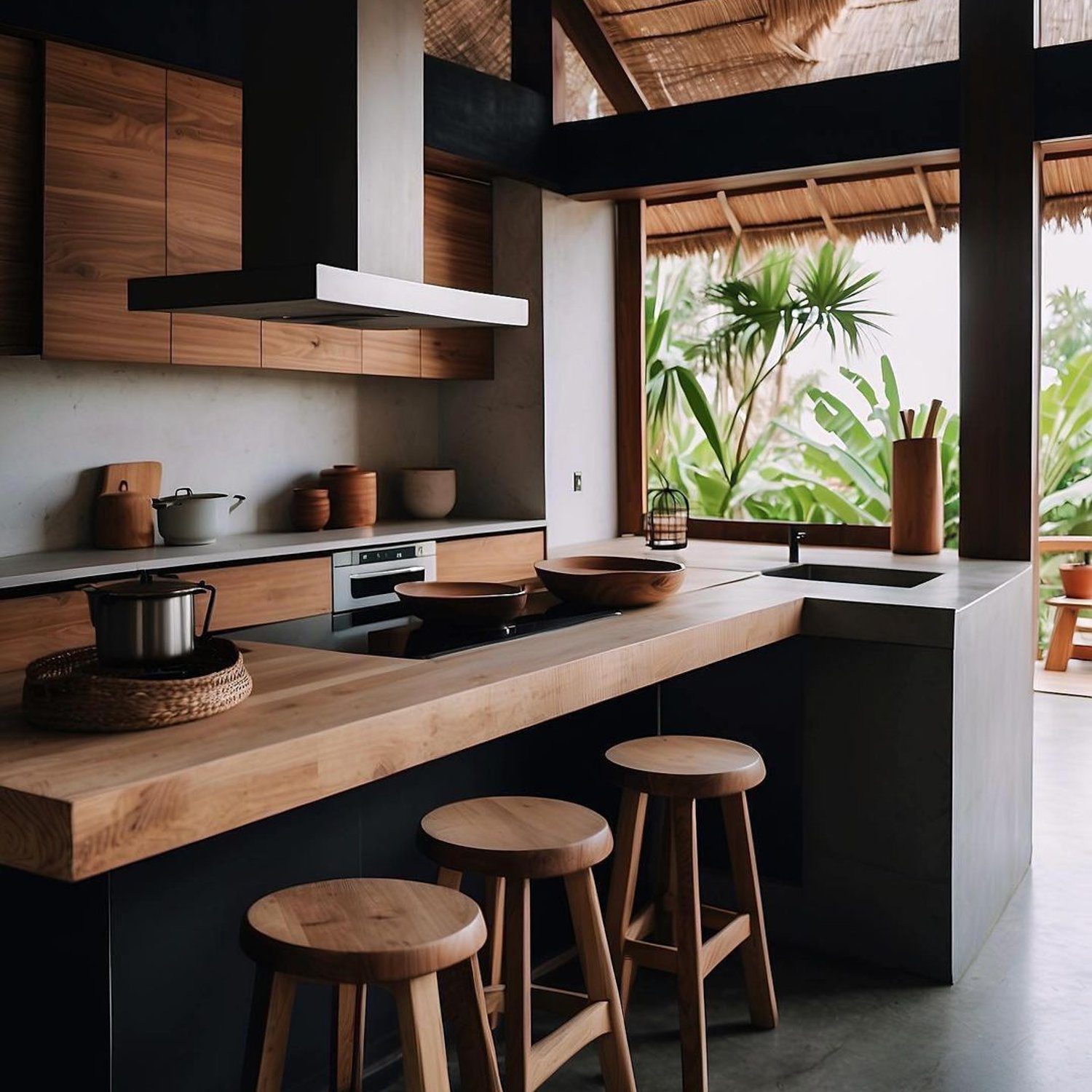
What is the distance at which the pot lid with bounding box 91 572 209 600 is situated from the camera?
196 centimetres

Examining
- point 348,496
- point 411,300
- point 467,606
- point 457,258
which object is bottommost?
point 467,606

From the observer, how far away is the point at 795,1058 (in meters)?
2.79

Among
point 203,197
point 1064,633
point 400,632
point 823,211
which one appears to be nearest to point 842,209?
point 823,211

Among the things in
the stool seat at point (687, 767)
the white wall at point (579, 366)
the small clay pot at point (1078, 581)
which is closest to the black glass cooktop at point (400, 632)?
the stool seat at point (687, 767)

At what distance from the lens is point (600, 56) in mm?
5496

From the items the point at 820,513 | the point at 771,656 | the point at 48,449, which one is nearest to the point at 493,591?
the point at 771,656

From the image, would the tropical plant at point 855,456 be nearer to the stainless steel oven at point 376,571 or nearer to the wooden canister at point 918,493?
the wooden canister at point 918,493

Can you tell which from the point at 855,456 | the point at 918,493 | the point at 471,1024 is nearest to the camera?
the point at 471,1024

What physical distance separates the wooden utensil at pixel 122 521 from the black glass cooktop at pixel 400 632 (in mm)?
1572

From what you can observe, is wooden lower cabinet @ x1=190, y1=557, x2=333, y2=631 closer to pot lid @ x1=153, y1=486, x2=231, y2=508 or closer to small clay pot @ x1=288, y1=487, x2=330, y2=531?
pot lid @ x1=153, y1=486, x2=231, y2=508

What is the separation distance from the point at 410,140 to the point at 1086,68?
8.26 feet

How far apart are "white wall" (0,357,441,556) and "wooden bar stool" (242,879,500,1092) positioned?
9.25 ft

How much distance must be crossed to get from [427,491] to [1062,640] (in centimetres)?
346

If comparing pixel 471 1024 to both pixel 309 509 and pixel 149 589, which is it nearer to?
pixel 149 589
